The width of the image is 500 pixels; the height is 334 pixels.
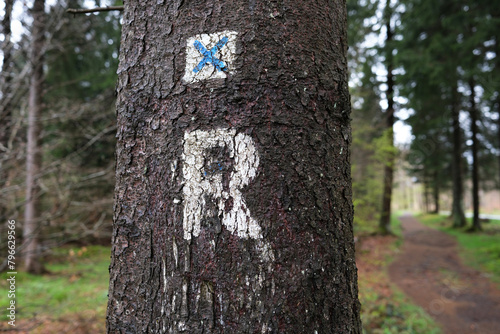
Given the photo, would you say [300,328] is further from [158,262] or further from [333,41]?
[333,41]

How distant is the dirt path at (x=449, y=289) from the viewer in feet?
16.8

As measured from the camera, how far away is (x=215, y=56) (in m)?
0.84

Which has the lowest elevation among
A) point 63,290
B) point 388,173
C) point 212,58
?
point 63,290

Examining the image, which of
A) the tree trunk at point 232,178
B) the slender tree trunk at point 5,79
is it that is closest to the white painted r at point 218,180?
the tree trunk at point 232,178

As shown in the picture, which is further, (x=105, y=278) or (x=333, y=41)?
(x=105, y=278)

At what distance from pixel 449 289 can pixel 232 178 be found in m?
7.78

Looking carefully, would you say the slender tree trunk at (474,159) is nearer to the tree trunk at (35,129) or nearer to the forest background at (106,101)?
the forest background at (106,101)

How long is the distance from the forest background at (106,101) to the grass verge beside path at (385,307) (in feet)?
7.14

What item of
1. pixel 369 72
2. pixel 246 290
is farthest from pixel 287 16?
pixel 369 72

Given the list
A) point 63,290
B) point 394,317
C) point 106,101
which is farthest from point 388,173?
point 63,290

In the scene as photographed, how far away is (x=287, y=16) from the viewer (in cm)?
86

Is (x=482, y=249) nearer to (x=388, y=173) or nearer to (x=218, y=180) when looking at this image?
(x=388, y=173)

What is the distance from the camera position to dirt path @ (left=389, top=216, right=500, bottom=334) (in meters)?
5.12

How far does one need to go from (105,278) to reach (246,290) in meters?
7.22
